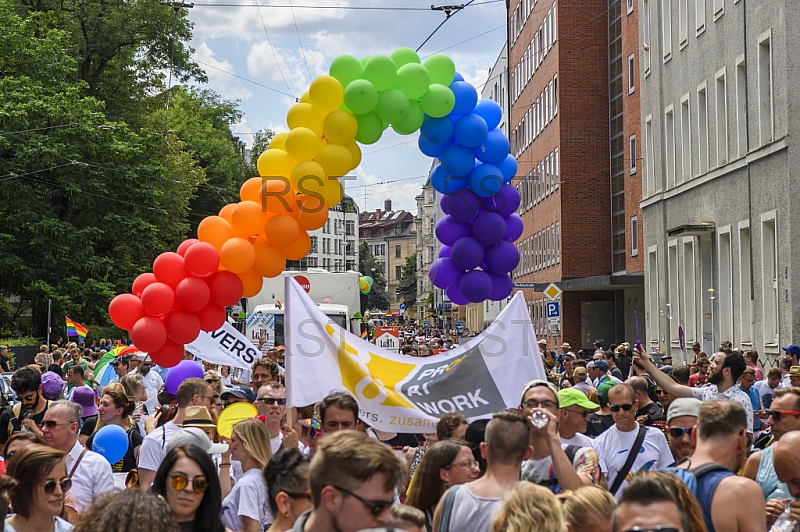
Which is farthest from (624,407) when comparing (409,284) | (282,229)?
(409,284)

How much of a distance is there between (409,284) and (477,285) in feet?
514

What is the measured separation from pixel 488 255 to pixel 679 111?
20473mm

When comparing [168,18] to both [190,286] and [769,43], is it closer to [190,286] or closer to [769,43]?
[769,43]

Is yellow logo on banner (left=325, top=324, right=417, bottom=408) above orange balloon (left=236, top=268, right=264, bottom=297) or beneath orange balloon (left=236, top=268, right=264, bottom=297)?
beneath

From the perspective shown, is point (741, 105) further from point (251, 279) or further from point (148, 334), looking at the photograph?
point (148, 334)

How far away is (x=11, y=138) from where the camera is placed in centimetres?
3891

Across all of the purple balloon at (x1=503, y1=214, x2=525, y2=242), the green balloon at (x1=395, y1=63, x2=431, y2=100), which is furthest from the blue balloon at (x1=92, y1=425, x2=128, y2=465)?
the purple balloon at (x1=503, y1=214, x2=525, y2=242)

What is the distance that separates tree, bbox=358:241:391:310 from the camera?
153625 mm

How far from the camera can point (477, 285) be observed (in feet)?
42.9

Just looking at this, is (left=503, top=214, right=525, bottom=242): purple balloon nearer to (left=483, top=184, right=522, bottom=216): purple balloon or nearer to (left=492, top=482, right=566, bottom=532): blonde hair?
(left=483, top=184, right=522, bottom=216): purple balloon

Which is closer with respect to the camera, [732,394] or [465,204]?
[732,394]

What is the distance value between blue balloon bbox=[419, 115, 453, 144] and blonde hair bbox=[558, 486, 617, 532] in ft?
27.5

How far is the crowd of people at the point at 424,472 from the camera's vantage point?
3816mm

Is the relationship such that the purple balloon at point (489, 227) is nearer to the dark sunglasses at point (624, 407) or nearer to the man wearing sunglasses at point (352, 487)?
the dark sunglasses at point (624, 407)
